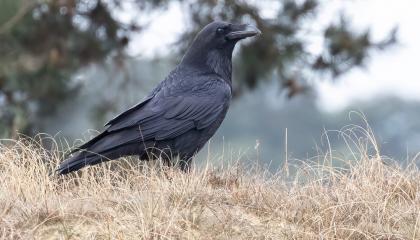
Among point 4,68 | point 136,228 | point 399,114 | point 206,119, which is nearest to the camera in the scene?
point 136,228

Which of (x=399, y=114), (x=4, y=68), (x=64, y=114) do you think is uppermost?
(x=4, y=68)

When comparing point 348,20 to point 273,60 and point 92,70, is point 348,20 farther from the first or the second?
point 92,70

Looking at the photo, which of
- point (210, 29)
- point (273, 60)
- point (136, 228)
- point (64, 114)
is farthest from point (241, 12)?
point (136, 228)

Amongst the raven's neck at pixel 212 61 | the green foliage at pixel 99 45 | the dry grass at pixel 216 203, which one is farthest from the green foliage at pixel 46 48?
the dry grass at pixel 216 203

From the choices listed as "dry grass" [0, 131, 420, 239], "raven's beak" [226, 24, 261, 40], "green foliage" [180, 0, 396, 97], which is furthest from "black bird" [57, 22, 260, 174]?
"green foliage" [180, 0, 396, 97]

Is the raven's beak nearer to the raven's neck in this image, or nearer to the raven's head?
the raven's head

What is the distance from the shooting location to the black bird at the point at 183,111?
26.0ft

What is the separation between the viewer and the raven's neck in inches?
337

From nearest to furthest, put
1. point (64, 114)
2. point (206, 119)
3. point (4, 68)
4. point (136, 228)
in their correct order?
point (136, 228) → point (206, 119) → point (4, 68) → point (64, 114)

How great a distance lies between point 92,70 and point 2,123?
74.0 inches

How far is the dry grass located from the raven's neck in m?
1.57

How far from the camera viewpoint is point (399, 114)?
1845 inches

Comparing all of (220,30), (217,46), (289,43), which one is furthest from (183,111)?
(289,43)

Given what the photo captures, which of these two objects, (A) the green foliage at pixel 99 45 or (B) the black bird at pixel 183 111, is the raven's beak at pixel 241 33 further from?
(A) the green foliage at pixel 99 45
